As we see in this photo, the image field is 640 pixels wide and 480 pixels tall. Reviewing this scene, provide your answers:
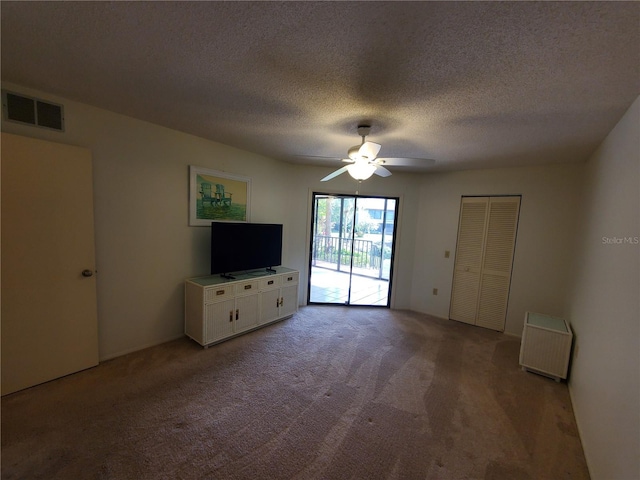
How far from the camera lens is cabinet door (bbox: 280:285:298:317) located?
3.68 meters

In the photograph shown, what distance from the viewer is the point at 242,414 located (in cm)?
196

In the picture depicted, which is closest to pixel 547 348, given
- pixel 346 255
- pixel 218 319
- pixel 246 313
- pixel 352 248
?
pixel 352 248

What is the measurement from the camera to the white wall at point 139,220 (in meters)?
2.37

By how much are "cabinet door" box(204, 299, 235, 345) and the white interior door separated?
37.3 inches

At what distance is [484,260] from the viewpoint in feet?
12.8

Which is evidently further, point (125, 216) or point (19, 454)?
point (125, 216)

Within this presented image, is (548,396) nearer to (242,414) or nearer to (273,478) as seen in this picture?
(273,478)

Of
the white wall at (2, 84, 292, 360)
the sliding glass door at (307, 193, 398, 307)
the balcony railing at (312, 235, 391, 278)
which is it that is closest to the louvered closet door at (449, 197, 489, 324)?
the sliding glass door at (307, 193, 398, 307)

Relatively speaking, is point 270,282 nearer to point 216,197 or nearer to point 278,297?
point 278,297

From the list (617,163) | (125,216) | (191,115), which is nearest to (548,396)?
(617,163)

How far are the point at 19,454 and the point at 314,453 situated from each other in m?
1.74

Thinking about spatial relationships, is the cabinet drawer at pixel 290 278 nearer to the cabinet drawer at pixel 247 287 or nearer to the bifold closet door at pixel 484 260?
the cabinet drawer at pixel 247 287

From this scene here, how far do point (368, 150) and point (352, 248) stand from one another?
2.52m

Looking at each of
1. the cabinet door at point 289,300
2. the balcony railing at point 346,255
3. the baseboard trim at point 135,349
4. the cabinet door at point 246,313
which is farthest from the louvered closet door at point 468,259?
the baseboard trim at point 135,349
